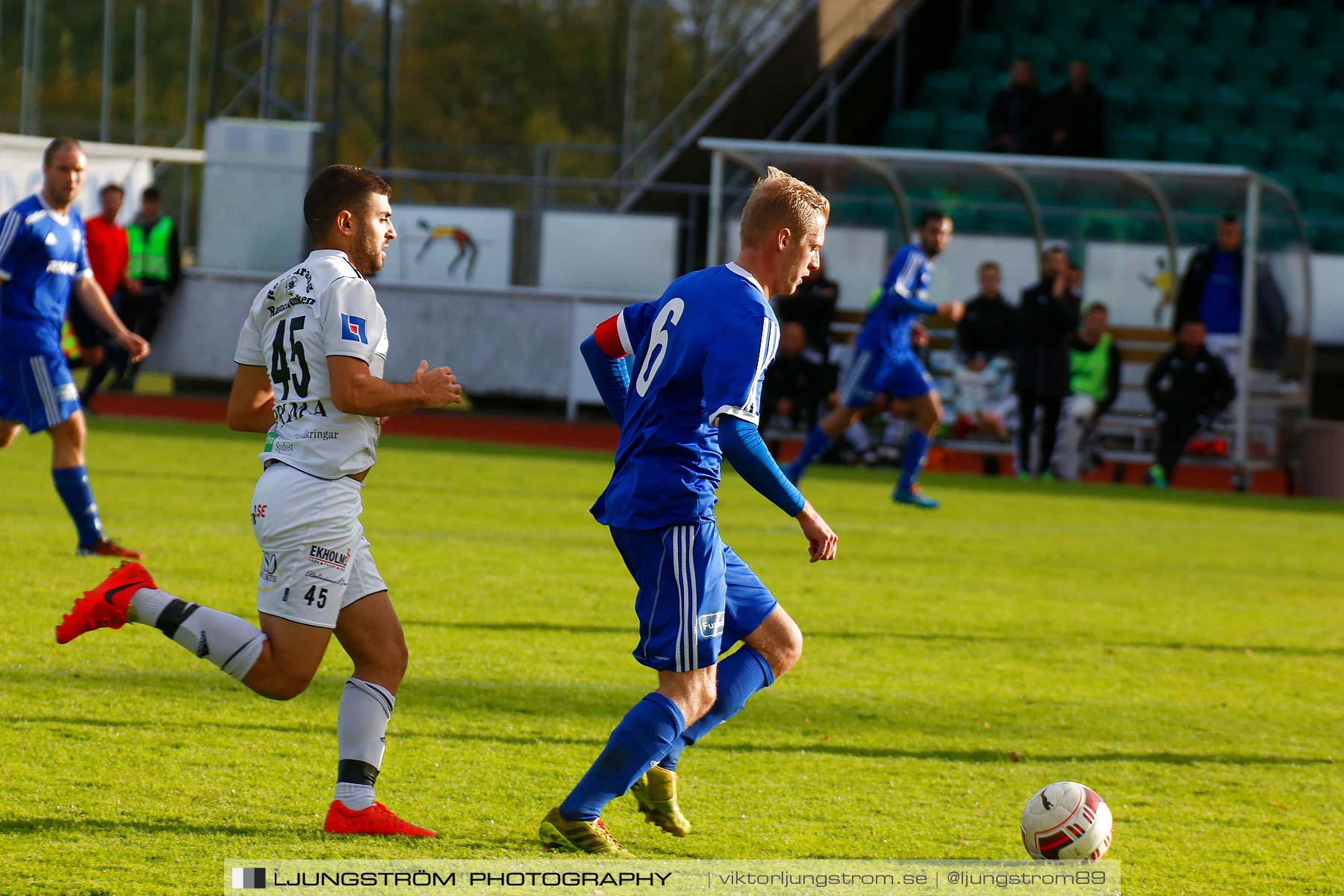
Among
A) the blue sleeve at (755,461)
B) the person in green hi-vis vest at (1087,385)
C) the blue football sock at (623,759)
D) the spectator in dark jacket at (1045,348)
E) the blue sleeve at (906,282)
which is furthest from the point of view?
the person in green hi-vis vest at (1087,385)

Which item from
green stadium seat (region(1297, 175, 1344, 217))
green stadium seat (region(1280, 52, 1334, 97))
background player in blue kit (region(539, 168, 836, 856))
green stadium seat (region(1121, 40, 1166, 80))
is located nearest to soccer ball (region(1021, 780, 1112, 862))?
background player in blue kit (region(539, 168, 836, 856))

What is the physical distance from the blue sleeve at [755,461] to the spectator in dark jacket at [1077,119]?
16.6m

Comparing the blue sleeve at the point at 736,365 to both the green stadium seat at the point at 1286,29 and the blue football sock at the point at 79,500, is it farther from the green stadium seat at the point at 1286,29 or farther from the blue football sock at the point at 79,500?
the green stadium seat at the point at 1286,29

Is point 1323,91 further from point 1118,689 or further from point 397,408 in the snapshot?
point 397,408

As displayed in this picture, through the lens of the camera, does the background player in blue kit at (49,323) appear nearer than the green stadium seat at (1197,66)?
Yes

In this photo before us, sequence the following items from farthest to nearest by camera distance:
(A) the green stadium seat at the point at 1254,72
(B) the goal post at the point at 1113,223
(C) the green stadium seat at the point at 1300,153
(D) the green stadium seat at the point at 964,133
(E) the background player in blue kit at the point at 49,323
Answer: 1. (A) the green stadium seat at the point at 1254,72
2. (D) the green stadium seat at the point at 964,133
3. (C) the green stadium seat at the point at 1300,153
4. (B) the goal post at the point at 1113,223
5. (E) the background player in blue kit at the point at 49,323

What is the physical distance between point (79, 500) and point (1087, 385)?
10376mm

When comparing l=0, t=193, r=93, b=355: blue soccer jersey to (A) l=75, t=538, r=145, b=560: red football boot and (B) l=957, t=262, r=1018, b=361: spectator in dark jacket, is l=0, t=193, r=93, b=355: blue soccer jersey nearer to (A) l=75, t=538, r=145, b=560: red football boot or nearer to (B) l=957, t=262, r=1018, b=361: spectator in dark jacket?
(A) l=75, t=538, r=145, b=560: red football boot

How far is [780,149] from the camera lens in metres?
15.6

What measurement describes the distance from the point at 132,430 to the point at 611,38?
28.3 m

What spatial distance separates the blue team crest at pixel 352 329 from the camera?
142 inches

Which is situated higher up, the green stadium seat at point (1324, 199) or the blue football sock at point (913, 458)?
the green stadium seat at point (1324, 199)

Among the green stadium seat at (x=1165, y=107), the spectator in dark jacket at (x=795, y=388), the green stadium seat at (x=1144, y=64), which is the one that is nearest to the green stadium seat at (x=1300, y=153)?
the green stadium seat at (x=1165, y=107)

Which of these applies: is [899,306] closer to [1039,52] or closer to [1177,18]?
[1039,52]
